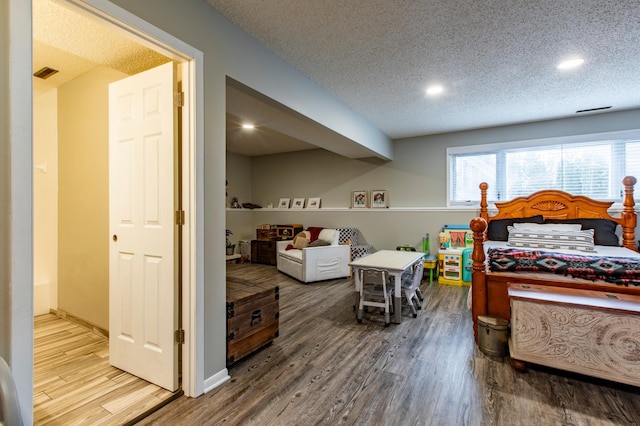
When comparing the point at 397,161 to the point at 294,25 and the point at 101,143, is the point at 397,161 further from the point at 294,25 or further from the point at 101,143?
the point at 101,143

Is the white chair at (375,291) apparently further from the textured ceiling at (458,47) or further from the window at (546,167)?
the window at (546,167)

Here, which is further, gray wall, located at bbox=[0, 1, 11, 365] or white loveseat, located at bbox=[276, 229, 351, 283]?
white loveseat, located at bbox=[276, 229, 351, 283]

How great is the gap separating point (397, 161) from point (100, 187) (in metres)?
4.67

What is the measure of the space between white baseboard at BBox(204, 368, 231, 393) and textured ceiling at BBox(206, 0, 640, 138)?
2.45 m

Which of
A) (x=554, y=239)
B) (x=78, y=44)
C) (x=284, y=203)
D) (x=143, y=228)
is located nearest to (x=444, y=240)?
(x=554, y=239)

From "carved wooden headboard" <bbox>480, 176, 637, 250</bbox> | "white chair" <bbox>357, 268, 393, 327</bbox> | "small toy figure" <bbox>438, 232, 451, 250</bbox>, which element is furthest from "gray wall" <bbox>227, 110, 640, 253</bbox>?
"white chair" <bbox>357, 268, 393, 327</bbox>

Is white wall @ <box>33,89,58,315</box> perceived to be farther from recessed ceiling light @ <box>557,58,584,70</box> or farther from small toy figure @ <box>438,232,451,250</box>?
small toy figure @ <box>438,232,451,250</box>

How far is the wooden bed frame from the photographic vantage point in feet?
8.28

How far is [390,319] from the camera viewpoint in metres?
3.20

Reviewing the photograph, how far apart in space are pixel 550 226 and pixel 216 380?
14.2ft

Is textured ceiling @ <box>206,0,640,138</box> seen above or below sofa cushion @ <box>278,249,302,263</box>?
above

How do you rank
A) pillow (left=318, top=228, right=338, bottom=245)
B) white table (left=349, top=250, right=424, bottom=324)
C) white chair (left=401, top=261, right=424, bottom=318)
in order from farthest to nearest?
pillow (left=318, top=228, right=338, bottom=245) < white chair (left=401, top=261, right=424, bottom=318) < white table (left=349, top=250, right=424, bottom=324)

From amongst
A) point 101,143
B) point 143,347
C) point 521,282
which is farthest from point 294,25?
point 521,282

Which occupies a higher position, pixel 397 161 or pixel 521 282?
pixel 397 161
